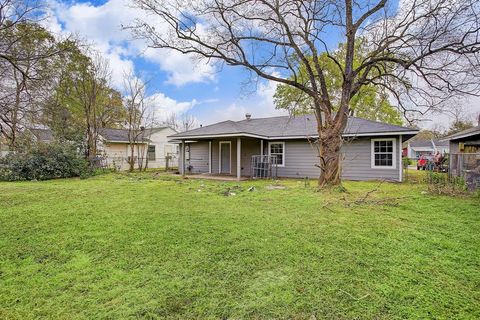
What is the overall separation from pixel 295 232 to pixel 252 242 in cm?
83

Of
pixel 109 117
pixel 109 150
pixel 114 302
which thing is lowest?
pixel 114 302

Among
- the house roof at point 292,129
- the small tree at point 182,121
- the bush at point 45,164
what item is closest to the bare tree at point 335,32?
the house roof at point 292,129

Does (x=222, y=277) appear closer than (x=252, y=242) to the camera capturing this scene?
Yes

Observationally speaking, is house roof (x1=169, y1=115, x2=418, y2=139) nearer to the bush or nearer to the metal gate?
the metal gate

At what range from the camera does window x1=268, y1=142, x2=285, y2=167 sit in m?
13.9

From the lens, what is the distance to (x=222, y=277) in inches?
107

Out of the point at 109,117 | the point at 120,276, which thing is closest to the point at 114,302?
the point at 120,276

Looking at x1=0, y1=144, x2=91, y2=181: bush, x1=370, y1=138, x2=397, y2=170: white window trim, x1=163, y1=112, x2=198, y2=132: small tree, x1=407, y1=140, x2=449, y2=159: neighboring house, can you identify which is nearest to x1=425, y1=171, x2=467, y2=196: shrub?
x1=370, y1=138, x2=397, y2=170: white window trim

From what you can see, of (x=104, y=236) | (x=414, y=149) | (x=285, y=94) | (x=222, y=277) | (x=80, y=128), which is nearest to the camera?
(x=222, y=277)

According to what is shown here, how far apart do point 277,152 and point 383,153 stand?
5.04 metres

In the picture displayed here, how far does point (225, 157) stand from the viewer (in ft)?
52.0

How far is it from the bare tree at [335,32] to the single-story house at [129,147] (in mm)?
10263

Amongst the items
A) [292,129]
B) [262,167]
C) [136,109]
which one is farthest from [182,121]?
[262,167]

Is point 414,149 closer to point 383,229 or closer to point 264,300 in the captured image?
point 383,229
